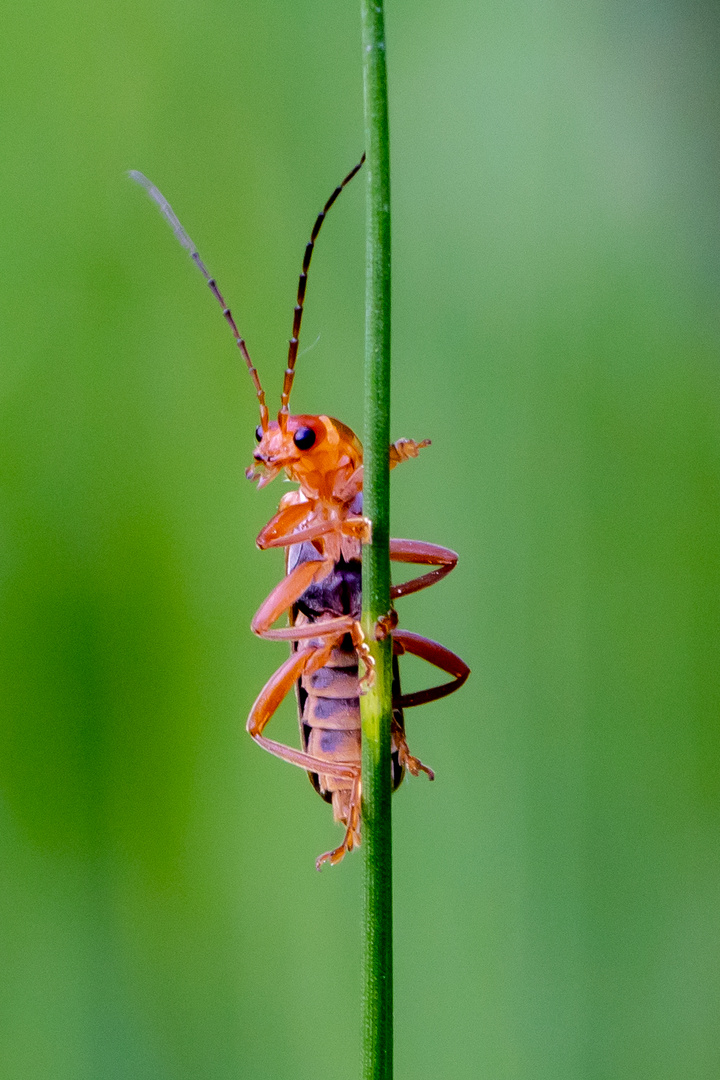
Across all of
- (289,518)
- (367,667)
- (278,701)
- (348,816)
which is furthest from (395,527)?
(367,667)

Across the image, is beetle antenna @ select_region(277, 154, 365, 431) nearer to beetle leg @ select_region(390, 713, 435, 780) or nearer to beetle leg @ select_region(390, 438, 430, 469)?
beetle leg @ select_region(390, 438, 430, 469)

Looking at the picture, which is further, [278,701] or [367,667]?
[278,701]

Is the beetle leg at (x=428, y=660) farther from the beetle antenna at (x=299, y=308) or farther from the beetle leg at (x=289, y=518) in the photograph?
the beetle antenna at (x=299, y=308)

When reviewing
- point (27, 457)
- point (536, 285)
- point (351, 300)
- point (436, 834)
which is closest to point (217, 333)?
point (351, 300)

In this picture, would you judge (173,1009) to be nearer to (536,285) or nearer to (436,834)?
(436,834)

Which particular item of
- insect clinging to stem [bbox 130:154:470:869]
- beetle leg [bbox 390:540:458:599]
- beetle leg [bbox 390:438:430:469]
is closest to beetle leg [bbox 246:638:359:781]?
insect clinging to stem [bbox 130:154:470:869]

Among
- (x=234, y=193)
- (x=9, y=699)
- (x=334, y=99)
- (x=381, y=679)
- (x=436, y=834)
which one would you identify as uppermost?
(x=334, y=99)

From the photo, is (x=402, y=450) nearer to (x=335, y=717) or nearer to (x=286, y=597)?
(x=286, y=597)
